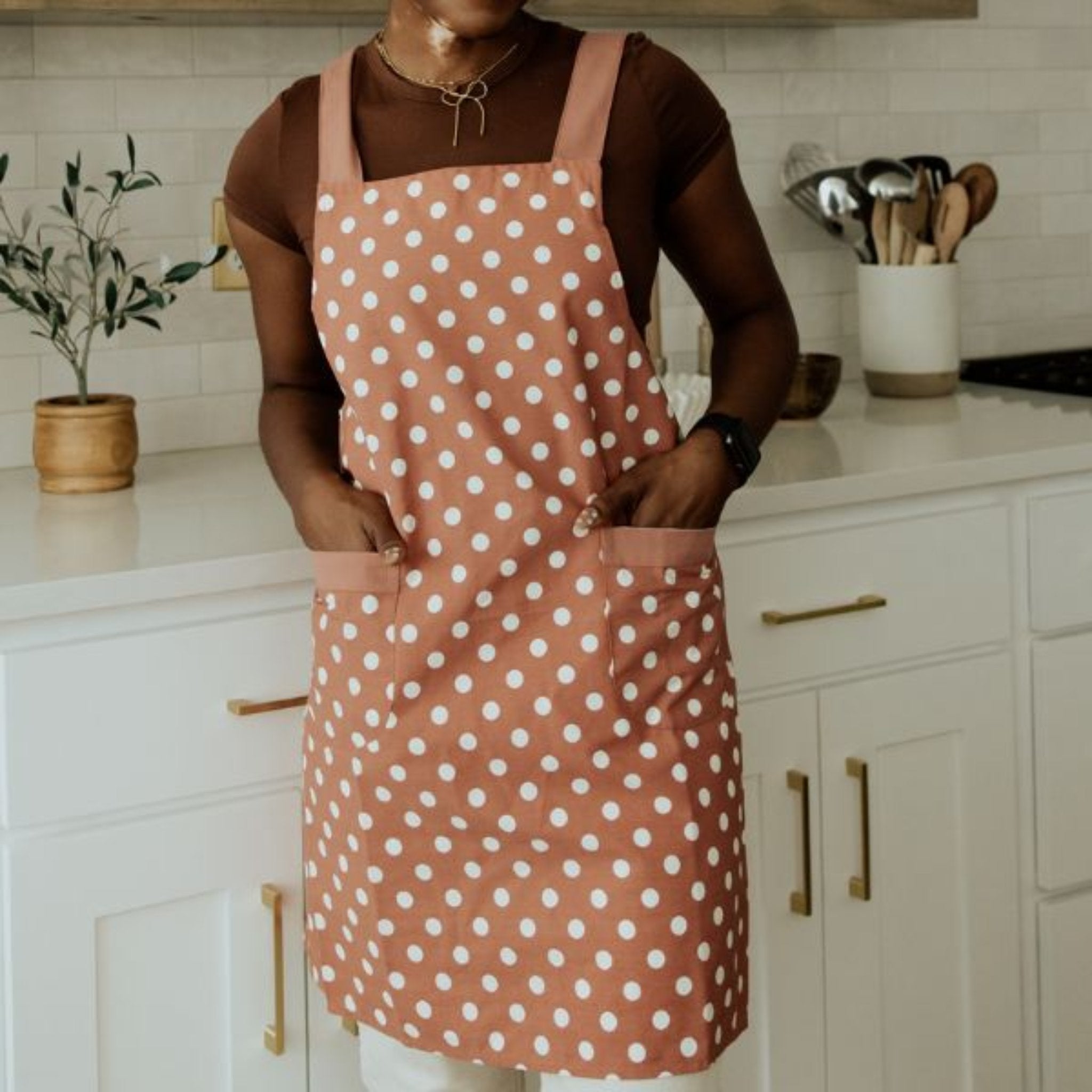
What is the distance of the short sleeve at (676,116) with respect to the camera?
5.86 ft

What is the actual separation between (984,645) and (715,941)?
83 centimetres

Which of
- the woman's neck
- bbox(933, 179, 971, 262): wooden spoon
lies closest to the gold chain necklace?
the woman's neck

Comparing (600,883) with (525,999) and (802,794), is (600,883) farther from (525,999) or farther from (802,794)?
(802,794)

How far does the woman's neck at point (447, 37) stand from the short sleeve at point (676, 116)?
115mm

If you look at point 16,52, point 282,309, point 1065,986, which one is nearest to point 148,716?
point 282,309

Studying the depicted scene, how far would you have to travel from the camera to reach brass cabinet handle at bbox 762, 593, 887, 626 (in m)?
2.31

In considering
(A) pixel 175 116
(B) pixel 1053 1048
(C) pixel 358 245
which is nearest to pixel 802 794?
(B) pixel 1053 1048

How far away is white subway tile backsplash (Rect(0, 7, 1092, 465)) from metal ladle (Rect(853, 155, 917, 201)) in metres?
0.16

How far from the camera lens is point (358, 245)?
1.76 meters

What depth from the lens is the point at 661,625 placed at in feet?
5.85

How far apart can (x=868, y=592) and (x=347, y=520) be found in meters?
0.83

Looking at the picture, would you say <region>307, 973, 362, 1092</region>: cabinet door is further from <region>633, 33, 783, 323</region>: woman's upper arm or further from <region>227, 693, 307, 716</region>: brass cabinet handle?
<region>633, 33, 783, 323</region>: woman's upper arm

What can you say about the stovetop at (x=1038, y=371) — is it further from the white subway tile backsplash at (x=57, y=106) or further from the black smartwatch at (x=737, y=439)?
the white subway tile backsplash at (x=57, y=106)

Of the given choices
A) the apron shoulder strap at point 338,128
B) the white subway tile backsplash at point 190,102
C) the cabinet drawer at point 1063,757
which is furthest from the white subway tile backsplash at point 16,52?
the cabinet drawer at point 1063,757
